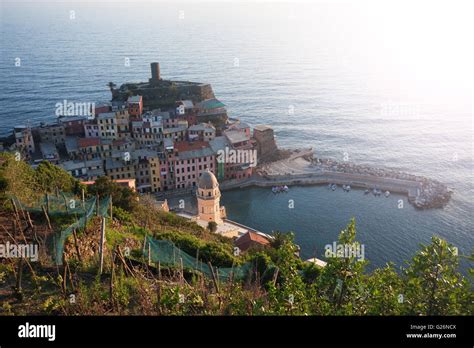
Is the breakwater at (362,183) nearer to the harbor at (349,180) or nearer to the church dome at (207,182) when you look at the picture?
the harbor at (349,180)

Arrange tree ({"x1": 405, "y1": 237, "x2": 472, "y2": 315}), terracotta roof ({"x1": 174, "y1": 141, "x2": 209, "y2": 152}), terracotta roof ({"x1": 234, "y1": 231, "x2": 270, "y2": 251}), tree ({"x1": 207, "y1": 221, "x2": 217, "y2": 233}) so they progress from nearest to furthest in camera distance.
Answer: tree ({"x1": 405, "y1": 237, "x2": 472, "y2": 315}), terracotta roof ({"x1": 234, "y1": 231, "x2": 270, "y2": 251}), tree ({"x1": 207, "y1": 221, "x2": 217, "y2": 233}), terracotta roof ({"x1": 174, "y1": 141, "x2": 209, "y2": 152})

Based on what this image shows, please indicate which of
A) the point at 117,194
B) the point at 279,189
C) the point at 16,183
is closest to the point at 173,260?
the point at 16,183

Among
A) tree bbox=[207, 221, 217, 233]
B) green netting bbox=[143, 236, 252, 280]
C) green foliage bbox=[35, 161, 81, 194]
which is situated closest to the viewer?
green netting bbox=[143, 236, 252, 280]

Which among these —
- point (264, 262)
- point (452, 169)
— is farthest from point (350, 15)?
point (264, 262)

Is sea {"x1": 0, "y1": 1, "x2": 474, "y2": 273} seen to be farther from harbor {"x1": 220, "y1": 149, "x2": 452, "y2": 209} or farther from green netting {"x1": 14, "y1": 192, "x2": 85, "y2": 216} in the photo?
green netting {"x1": 14, "y1": 192, "x2": 85, "y2": 216}

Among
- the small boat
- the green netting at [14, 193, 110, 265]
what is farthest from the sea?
the green netting at [14, 193, 110, 265]

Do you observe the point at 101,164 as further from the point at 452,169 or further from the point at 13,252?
the point at 452,169
